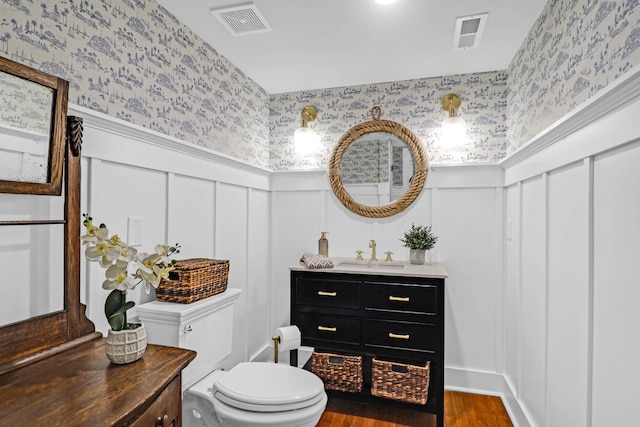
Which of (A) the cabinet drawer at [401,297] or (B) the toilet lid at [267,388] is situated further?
(A) the cabinet drawer at [401,297]

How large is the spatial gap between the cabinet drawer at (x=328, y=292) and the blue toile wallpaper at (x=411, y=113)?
107cm

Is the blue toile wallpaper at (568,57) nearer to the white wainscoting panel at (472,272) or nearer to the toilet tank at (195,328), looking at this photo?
the white wainscoting panel at (472,272)

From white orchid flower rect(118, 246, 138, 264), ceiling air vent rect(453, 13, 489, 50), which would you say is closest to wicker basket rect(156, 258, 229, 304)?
white orchid flower rect(118, 246, 138, 264)

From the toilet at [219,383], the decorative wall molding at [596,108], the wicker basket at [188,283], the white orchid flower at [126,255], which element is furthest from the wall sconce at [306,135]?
the white orchid flower at [126,255]

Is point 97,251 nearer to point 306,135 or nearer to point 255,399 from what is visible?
point 255,399

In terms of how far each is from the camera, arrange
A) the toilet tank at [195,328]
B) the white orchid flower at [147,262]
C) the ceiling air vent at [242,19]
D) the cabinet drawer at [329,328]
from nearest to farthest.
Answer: the white orchid flower at [147,262]
the toilet tank at [195,328]
the ceiling air vent at [242,19]
the cabinet drawer at [329,328]

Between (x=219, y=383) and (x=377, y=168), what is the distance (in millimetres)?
1937

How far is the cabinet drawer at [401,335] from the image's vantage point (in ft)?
7.23

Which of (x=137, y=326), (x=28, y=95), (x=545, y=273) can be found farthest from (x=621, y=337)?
(x=28, y=95)

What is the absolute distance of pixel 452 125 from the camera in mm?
2676

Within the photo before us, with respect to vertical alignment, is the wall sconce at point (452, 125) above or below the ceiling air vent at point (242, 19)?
below

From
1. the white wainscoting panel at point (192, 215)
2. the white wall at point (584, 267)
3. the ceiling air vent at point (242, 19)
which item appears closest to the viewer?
the white wall at point (584, 267)

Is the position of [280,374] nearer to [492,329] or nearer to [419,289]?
[419,289]

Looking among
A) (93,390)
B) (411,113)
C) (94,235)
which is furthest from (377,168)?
(93,390)
